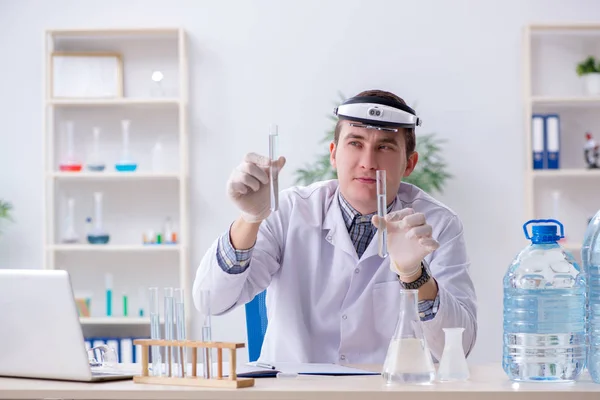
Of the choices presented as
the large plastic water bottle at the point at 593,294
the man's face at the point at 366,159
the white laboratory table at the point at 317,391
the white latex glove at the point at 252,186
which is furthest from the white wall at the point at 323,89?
the white laboratory table at the point at 317,391

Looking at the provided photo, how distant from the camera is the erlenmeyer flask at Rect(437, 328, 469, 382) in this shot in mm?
1522

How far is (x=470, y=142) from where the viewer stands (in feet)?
14.9

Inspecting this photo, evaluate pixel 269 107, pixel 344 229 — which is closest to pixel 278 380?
pixel 344 229

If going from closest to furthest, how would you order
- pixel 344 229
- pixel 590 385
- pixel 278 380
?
pixel 590 385 → pixel 278 380 → pixel 344 229

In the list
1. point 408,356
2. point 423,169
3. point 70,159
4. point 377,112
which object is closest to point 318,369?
point 408,356

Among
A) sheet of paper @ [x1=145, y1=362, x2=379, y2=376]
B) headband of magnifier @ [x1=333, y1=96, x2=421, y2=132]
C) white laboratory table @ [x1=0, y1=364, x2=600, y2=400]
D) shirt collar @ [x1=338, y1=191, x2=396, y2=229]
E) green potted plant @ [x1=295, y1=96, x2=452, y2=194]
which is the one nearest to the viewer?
white laboratory table @ [x1=0, y1=364, x2=600, y2=400]

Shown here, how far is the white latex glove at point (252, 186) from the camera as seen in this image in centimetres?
178

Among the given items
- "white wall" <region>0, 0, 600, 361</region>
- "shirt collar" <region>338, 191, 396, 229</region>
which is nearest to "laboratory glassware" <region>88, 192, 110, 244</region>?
"white wall" <region>0, 0, 600, 361</region>

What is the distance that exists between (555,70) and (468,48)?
472mm

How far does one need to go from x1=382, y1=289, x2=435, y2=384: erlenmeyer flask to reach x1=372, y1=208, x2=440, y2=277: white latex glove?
8.6 inches

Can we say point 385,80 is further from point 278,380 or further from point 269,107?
point 278,380

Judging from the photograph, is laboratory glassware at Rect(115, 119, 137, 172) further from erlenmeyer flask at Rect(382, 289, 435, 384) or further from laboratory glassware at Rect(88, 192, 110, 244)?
erlenmeyer flask at Rect(382, 289, 435, 384)

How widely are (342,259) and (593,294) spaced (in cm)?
85

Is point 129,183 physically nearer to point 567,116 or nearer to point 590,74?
point 567,116
